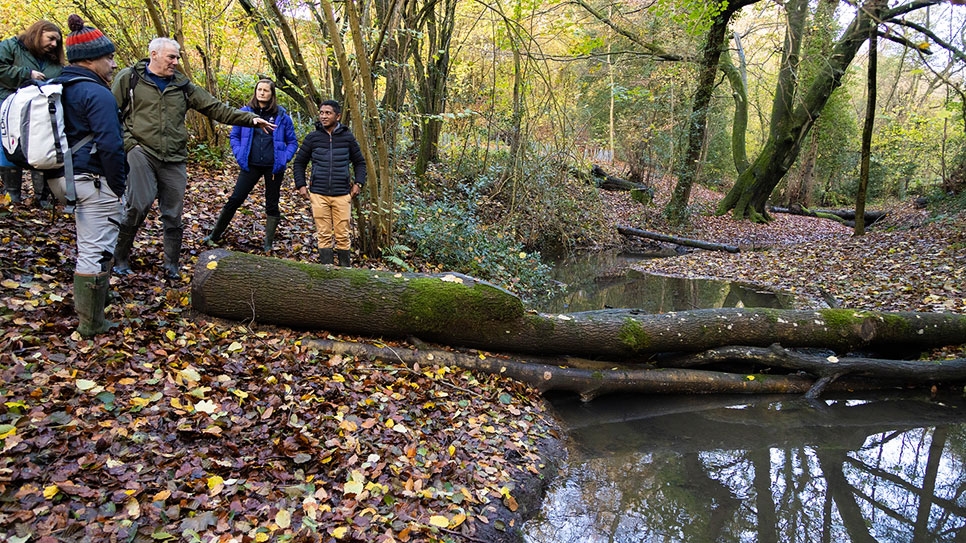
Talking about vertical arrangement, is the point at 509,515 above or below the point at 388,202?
A: below

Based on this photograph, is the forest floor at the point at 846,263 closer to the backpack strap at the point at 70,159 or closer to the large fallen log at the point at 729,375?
the large fallen log at the point at 729,375

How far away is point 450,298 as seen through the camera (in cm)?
522

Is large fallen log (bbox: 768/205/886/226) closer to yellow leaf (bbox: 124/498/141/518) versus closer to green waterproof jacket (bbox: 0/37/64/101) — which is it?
green waterproof jacket (bbox: 0/37/64/101)

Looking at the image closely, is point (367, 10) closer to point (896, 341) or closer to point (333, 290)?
point (333, 290)

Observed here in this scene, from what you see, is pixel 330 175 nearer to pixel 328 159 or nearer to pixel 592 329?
pixel 328 159

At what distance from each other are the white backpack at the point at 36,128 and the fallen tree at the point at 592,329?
144cm

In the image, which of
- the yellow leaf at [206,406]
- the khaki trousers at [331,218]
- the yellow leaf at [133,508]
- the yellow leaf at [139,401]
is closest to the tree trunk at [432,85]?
the khaki trousers at [331,218]

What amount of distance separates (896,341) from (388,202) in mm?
6727

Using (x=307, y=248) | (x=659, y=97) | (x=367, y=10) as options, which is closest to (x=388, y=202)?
(x=307, y=248)

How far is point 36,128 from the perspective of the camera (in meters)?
3.37

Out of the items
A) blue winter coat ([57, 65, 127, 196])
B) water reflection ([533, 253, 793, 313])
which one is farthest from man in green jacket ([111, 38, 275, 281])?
water reflection ([533, 253, 793, 313])

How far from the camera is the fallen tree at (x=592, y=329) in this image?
15.8ft

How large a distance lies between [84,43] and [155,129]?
1.06m

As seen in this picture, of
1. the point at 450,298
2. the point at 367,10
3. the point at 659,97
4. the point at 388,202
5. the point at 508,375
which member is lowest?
the point at 508,375
